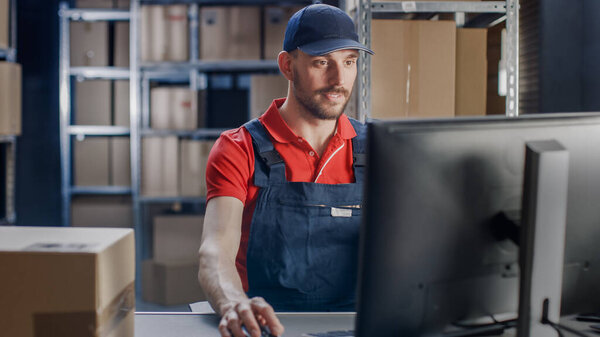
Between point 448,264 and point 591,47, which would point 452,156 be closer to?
point 448,264

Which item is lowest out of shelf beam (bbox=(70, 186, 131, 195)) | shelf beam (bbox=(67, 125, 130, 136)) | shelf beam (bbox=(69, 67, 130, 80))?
shelf beam (bbox=(70, 186, 131, 195))

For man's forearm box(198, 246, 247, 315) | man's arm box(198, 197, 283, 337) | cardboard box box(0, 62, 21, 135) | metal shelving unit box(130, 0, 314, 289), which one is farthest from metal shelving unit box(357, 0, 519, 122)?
cardboard box box(0, 62, 21, 135)

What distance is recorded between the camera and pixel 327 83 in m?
1.72

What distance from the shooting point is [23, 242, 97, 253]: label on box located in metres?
0.88

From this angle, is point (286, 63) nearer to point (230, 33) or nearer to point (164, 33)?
point (230, 33)

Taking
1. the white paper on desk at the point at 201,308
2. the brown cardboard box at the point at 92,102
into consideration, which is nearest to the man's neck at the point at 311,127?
the white paper on desk at the point at 201,308

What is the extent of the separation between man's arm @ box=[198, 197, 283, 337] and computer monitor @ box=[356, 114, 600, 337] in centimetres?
22

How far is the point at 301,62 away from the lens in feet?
5.76

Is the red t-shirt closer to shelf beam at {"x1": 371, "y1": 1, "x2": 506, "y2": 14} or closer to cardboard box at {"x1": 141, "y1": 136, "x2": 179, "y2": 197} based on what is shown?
shelf beam at {"x1": 371, "y1": 1, "x2": 506, "y2": 14}

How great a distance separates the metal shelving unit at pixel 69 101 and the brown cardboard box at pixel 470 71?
2.57 meters

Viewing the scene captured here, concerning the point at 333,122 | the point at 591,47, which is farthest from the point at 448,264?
the point at 591,47

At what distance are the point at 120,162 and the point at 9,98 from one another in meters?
0.90

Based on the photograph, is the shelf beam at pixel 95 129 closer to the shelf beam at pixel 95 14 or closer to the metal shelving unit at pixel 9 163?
the metal shelving unit at pixel 9 163

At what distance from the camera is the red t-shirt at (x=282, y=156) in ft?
5.14
